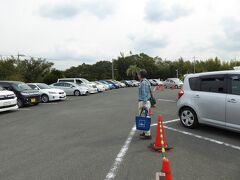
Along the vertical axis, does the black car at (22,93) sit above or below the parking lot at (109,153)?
above

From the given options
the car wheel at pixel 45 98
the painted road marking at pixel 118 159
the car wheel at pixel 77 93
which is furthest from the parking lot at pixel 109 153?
the car wheel at pixel 77 93

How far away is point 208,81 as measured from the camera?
6660 millimetres

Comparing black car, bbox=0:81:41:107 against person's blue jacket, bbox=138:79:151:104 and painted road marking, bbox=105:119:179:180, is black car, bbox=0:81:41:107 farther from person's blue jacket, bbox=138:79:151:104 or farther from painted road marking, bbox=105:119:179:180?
person's blue jacket, bbox=138:79:151:104

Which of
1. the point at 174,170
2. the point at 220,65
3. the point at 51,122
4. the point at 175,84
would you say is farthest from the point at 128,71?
the point at 174,170

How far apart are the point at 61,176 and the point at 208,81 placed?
15.2ft

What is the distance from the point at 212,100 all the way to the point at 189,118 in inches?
41.6

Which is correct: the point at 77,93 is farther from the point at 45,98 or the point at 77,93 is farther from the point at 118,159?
the point at 118,159

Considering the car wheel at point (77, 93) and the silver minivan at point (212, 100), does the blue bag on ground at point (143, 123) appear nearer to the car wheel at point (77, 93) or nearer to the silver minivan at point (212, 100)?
the silver minivan at point (212, 100)

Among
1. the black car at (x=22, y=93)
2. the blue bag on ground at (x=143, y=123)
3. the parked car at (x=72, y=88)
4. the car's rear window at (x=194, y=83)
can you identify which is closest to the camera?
the blue bag on ground at (x=143, y=123)

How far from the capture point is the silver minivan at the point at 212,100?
19.6 ft

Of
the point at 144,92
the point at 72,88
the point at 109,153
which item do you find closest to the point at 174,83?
the point at 72,88

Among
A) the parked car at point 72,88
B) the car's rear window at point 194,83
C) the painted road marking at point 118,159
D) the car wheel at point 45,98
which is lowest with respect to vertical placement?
the painted road marking at point 118,159

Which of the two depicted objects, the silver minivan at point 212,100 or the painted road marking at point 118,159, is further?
the silver minivan at point 212,100

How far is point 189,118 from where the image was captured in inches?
282
